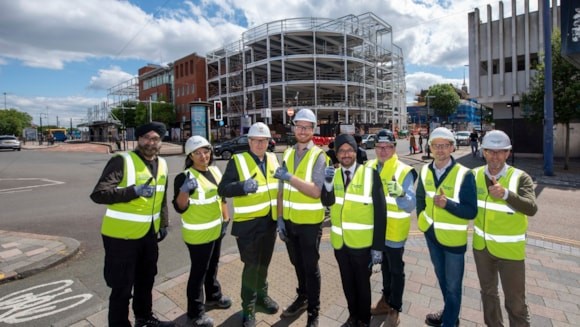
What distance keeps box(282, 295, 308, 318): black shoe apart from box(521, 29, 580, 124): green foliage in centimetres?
1597

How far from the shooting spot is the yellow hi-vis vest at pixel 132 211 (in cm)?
296

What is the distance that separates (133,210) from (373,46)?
50.4 meters

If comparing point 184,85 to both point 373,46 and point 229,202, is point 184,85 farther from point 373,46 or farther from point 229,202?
point 229,202

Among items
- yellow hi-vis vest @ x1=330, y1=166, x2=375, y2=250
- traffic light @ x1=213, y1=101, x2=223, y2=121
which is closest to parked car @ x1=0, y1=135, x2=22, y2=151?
traffic light @ x1=213, y1=101, x2=223, y2=121

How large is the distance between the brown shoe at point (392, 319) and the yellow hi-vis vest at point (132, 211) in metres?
2.47

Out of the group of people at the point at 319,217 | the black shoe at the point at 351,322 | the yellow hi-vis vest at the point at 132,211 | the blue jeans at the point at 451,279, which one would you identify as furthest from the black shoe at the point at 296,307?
the yellow hi-vis vest at the point at 132,211

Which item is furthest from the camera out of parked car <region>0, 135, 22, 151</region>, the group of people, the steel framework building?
the steel framework building

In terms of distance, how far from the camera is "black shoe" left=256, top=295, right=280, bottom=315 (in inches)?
134

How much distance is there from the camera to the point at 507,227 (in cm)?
270

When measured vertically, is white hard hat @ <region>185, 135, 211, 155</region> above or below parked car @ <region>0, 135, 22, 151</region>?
below

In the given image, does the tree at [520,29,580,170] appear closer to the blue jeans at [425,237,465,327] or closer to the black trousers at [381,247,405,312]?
the blue jeans at [425,237,465,327]

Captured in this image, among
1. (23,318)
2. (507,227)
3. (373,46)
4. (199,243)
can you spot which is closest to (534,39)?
(507,227)

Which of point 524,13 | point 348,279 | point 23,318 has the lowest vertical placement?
point 23,318

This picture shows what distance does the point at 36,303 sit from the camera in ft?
12.4
